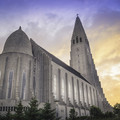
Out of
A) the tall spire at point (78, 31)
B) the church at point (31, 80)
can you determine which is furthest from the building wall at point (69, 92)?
the tall spire at point (78, 31)

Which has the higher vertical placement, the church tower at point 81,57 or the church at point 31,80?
the church tower at point 81,57

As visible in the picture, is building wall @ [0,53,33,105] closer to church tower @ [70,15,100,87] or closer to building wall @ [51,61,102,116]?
building wall @ [51,61,102,116]

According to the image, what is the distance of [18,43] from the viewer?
4103 cm

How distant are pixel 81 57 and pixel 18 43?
4261 centimetres

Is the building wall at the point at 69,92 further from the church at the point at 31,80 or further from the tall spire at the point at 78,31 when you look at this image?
the tall spire at the point at 78,31

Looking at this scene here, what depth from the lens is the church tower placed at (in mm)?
73750

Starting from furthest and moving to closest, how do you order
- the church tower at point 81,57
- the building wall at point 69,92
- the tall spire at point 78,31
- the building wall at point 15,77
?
the tall spire at point 78,31 → the church tower at point 81,57 → the building wall at point 69,92 → the building wall at point 15,77

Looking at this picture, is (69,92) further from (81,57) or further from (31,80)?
(81,57)

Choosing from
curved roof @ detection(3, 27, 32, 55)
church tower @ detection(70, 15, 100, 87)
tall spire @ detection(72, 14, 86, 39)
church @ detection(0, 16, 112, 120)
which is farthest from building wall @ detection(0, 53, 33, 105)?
tall spire @ detection(72, 14, 86, 39)

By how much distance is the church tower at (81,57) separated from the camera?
73.8 metres

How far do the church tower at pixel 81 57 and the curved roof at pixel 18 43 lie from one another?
39.3 meters

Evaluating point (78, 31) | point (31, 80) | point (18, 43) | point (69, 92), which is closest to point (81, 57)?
point (78, 31)

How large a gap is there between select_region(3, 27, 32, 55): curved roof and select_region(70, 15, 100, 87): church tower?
3928 centimetres

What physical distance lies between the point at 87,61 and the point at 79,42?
484 inches
